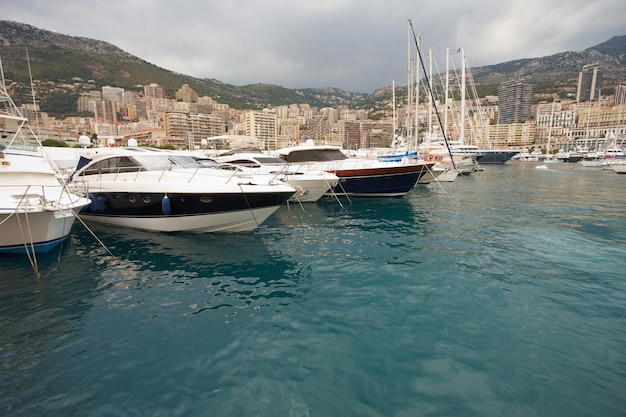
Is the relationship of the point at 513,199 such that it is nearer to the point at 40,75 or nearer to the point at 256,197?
the point at 256,197

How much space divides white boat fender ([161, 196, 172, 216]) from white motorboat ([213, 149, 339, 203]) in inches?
212

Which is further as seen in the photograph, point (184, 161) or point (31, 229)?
point (184, 161)

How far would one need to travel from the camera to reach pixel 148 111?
12988cm

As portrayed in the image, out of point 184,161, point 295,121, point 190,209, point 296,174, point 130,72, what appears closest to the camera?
point 190,209

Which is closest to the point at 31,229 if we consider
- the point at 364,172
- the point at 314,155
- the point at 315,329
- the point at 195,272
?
the point at 195,272

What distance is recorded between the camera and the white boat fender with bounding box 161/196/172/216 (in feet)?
28.3

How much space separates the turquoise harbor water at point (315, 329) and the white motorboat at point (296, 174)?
6.10 meters

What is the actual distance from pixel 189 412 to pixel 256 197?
6.01 metres

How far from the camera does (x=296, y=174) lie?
50.7 feet

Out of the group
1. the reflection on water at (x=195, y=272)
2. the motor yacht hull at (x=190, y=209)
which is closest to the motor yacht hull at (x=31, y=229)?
the reflection on water at (x=195, y=272)

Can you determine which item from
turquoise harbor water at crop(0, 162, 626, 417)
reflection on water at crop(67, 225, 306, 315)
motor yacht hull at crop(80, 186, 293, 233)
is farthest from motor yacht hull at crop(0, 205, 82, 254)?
motor yacht hull at crop(80, 186, 293, 233)

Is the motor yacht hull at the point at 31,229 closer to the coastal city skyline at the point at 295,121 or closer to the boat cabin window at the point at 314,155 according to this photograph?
the boat cabin window at the point at 314,155

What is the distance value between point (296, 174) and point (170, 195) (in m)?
7.69

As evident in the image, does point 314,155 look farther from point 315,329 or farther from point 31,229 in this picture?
point 315,329
